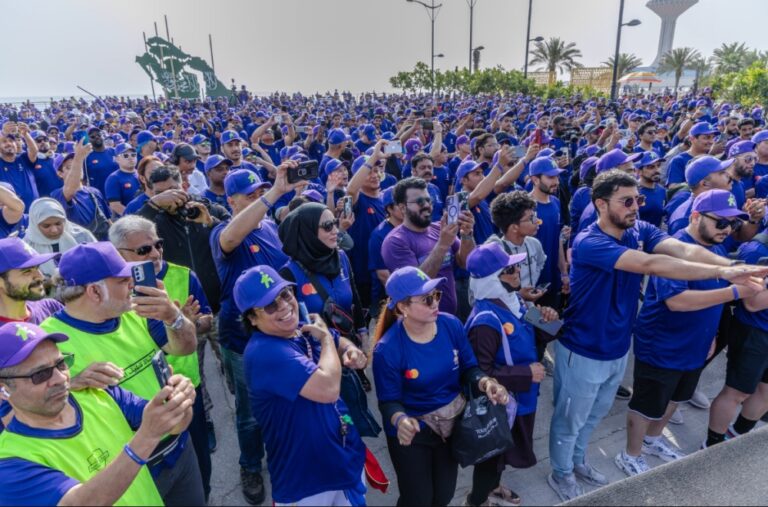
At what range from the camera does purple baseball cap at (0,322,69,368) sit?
5.35ft

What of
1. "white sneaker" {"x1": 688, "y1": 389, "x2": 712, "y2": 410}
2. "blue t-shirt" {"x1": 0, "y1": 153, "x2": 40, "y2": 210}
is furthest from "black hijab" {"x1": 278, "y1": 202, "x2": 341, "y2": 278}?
"blue t-shirt" {"x1": 0, "y1": 153, "x2": 40, "y2": 210}

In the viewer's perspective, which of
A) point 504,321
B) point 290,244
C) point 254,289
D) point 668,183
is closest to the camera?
point 254,289

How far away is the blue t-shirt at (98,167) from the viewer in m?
8.38

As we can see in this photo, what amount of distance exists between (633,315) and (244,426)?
9.75ft

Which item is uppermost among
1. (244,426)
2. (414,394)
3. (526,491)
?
(414,394)

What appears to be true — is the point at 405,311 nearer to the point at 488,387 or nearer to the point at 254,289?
the point at 488,387

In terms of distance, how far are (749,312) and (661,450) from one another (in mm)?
1326

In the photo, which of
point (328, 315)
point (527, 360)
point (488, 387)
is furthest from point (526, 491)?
point (328, 315)

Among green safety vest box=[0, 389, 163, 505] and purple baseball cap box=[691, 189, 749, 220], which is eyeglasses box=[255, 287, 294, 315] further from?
purple baseball cap box=[691, 189, 749, 220]

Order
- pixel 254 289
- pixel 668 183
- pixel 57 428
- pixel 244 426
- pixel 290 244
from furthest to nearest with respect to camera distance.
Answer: pixel 668 183
pixel 244 426
pixel 290 244
pixel 254 289
pixel 57 428

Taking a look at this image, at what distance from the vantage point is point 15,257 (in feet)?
8.42

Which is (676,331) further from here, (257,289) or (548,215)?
(257,289)

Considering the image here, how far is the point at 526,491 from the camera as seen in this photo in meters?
3.48

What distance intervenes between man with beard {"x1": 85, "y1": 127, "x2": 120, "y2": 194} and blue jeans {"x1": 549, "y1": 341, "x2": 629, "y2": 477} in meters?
8.51
